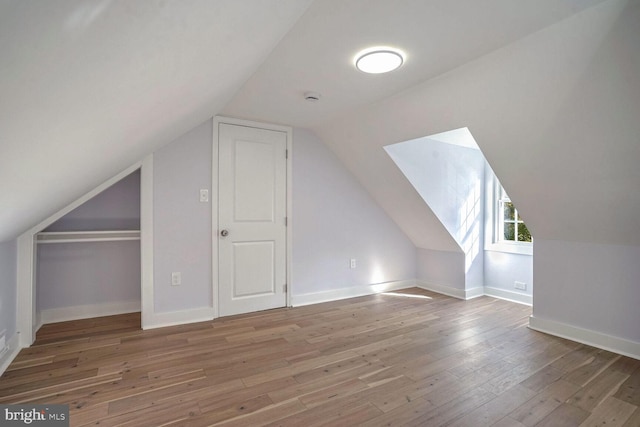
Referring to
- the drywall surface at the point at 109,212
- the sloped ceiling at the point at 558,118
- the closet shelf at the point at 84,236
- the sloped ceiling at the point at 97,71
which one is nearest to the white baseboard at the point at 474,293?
the sloped ceiling at the point at 558,118

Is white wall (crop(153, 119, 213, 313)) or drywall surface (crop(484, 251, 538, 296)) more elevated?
white wall (crop(153, 119, 213, 313))

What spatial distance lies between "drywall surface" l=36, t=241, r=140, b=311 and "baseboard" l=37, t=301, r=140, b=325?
0.03 metres

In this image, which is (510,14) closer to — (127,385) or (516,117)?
(516,117)

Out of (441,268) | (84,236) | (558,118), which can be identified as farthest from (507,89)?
(84,236)

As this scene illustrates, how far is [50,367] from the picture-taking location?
221 cm

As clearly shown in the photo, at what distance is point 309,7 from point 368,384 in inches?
85.9

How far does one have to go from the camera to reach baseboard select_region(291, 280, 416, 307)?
372cm

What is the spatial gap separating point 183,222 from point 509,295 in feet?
12.9

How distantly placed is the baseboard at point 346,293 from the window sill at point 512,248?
117 cm

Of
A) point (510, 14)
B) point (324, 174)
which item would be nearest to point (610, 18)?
point (510, 14)

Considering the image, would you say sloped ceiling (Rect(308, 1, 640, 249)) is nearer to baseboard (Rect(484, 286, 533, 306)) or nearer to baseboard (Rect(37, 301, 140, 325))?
baseboard (Rect(484, 286, 533, 306))

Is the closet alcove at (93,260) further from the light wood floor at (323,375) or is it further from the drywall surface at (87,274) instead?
the light wood floor at (323,375)

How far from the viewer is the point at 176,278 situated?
3.07 metres

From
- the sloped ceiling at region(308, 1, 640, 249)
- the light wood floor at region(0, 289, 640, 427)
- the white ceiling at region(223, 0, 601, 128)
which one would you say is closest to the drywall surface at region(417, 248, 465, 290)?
the light wood floor at region(0, 289, 640, 427)
